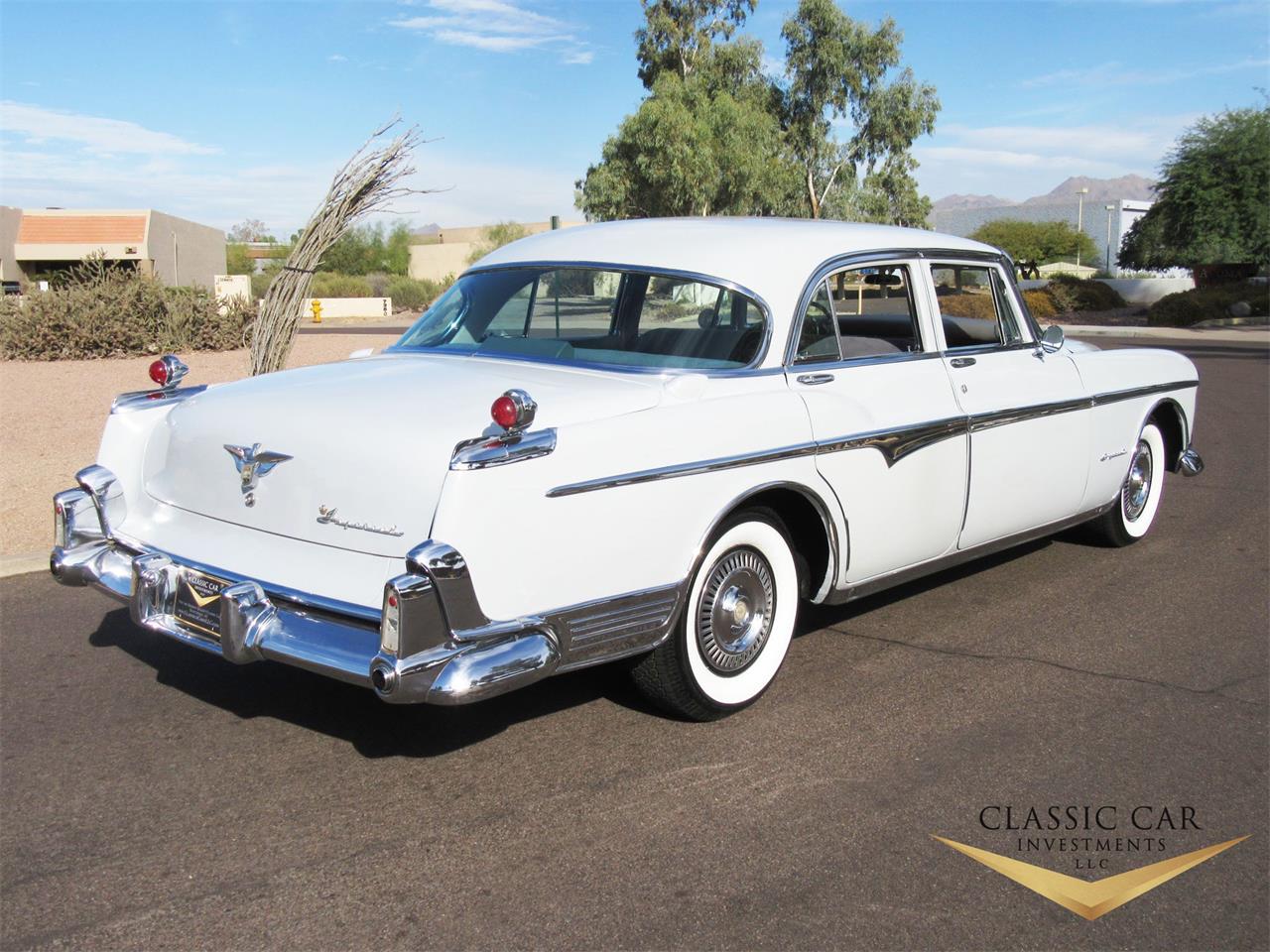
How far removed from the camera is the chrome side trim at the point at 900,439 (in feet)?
14.8

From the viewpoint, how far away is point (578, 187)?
1799 inches

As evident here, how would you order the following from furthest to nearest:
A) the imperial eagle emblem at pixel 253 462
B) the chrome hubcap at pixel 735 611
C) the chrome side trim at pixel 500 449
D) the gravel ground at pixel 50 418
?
1. the gravel ground at pixel 50 418
2. the chrome hubcap at pixel 735 611
3. the imperial eagle emblem at pixel 253 462
4. the chrome side trim at pixel 500 449

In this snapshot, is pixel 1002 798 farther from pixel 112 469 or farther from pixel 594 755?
pixel 112 469

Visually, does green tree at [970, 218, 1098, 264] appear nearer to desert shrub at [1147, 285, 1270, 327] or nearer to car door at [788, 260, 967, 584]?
desert shrub at [1147, 285, 1270, 327]

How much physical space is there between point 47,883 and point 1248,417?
500 inches

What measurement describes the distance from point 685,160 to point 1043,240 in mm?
46656

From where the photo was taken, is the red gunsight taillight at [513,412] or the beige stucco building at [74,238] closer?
the red gunsight taillight at [513,412]

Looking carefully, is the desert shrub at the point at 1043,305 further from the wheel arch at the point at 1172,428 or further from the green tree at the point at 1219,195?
the wheel arch at the point at 1172,428

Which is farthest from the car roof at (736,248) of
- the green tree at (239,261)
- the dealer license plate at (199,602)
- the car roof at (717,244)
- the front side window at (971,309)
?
the green tree at (239,261)

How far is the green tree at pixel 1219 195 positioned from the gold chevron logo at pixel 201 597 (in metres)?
40.6

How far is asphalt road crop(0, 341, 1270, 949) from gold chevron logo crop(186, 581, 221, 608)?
1.74 feet

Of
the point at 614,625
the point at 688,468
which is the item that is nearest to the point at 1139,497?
the point at 688,468

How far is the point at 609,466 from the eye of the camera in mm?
3676

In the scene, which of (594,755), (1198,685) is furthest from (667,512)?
(1198,685)
